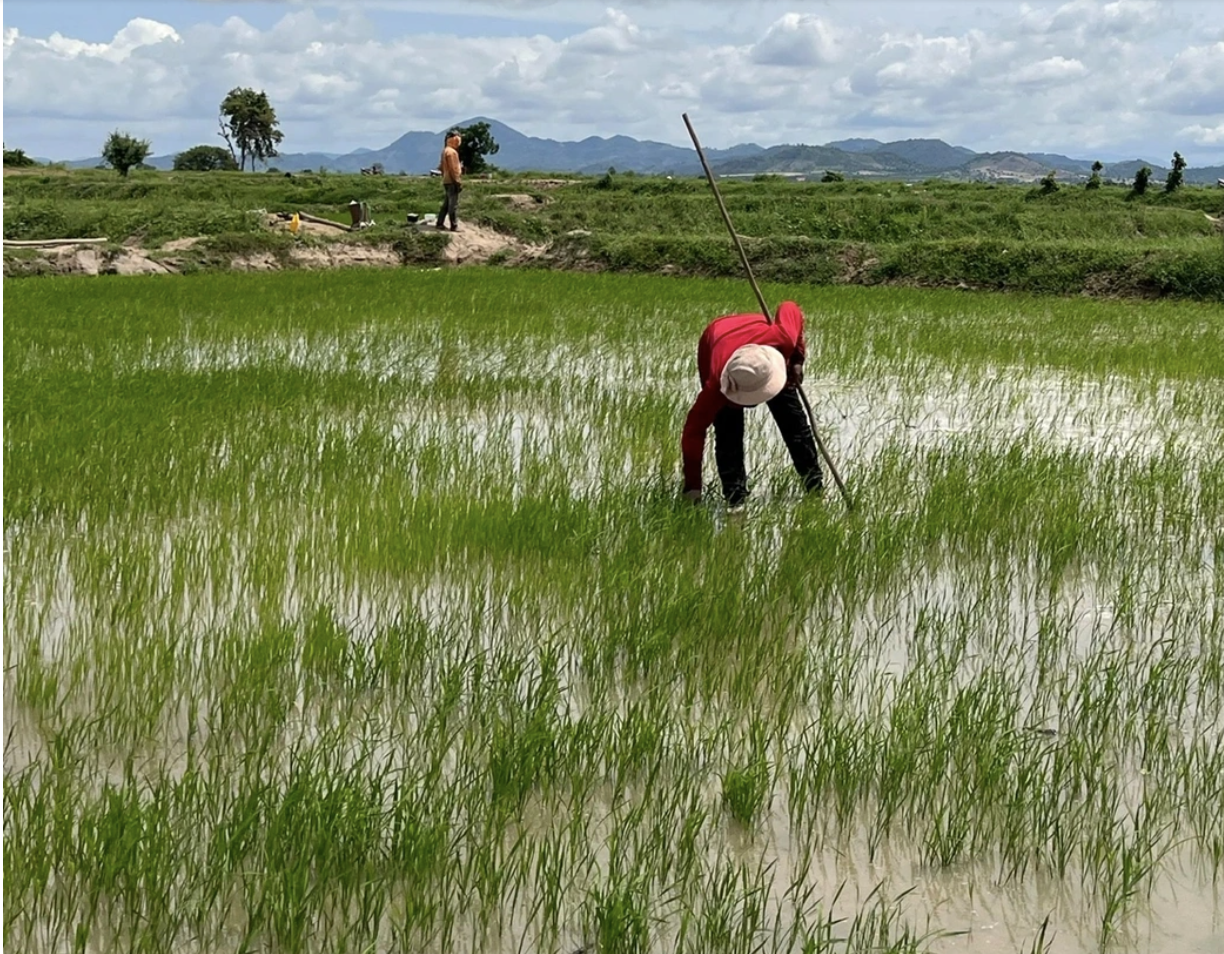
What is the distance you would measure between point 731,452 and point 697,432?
0.87 feet

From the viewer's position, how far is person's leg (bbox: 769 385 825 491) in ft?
14.3

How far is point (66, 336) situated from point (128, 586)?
5.36 metres

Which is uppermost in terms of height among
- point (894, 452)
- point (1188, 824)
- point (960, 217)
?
point (960, 217)

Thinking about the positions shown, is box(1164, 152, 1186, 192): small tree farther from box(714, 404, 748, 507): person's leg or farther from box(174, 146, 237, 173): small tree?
box(174, 146, 237, 173): small tree

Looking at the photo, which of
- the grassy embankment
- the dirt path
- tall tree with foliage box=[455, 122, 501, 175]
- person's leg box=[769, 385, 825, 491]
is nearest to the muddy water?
person's leg box=[769, 385, 825, 491]

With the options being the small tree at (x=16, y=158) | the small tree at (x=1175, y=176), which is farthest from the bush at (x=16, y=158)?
the small tree at (x=1175, y=176)

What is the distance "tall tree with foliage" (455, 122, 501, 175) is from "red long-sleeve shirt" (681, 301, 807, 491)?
2883cm

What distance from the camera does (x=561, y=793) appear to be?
7.41 ft

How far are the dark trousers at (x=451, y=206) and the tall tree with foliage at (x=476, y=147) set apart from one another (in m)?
16.2

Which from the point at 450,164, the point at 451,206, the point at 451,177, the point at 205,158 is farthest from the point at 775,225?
the point at 205,158

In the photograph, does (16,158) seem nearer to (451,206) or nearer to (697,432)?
(451,206)

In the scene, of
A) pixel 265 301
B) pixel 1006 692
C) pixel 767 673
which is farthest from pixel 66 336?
pixel 1006 692

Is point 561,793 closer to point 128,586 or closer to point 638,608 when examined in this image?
point 638,608

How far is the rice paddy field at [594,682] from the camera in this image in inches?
74.4
